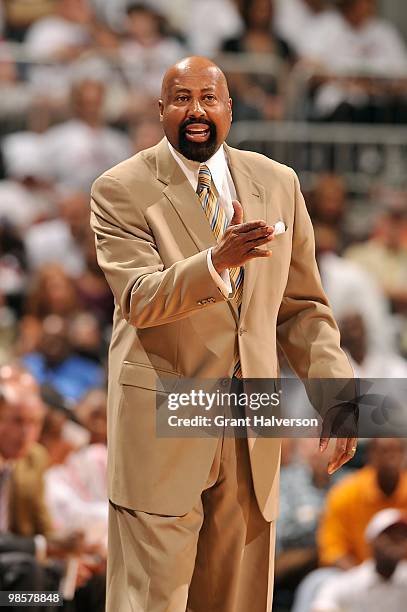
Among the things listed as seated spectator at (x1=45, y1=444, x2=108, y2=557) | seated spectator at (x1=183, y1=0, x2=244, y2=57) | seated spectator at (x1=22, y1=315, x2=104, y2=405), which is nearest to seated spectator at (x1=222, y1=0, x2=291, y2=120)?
seated spectator at (x1=183, y1=0, x2=244, y2=57)

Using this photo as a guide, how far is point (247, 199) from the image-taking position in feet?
9.64

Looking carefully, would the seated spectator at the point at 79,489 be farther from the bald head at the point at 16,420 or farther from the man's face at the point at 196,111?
the man's face at the point at 196,111

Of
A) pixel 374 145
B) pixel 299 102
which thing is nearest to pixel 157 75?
pixel 299 102

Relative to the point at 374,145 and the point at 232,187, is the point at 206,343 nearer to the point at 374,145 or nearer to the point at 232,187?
the point at 232,187

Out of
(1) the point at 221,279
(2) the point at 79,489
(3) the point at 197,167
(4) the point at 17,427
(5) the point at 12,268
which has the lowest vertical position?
(2) the point at 79,489

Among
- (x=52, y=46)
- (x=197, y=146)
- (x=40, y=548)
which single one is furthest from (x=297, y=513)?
(x=52, y=46)

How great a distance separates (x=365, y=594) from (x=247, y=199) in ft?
8.66

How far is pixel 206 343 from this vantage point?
9.50 ft

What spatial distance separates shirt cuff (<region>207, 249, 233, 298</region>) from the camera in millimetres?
2688

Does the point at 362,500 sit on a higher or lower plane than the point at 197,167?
lower

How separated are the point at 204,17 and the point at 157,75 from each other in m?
1.12

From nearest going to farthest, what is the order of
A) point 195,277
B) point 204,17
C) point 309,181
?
point 195,277 → point 309,181 → point 204,17

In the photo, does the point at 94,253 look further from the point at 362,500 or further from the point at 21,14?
the point at 21,14

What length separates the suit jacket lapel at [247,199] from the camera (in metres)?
2.90
